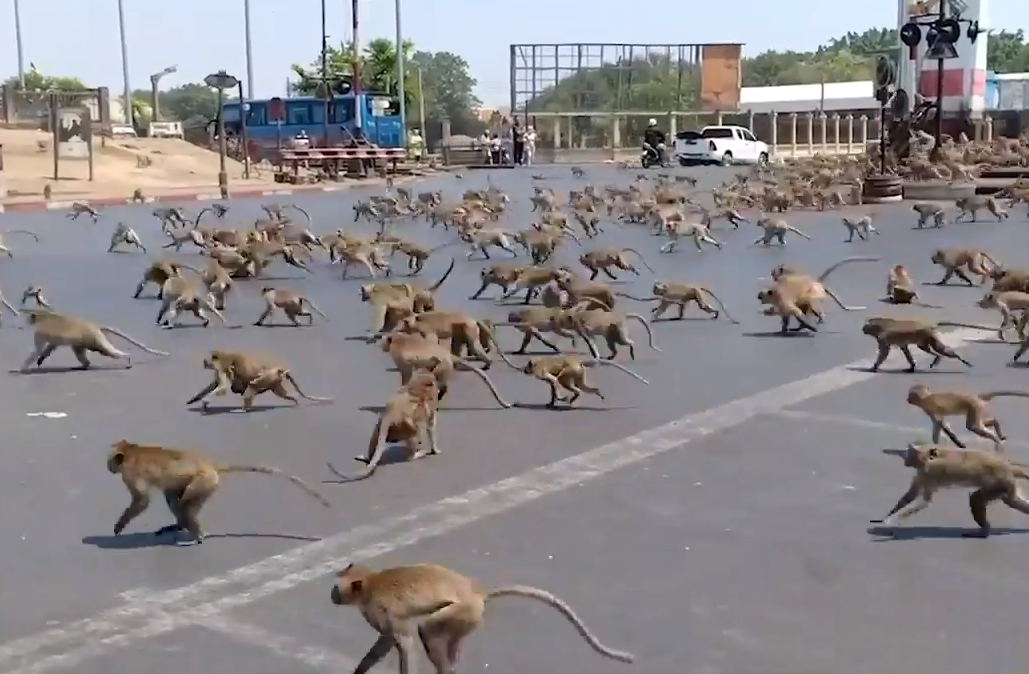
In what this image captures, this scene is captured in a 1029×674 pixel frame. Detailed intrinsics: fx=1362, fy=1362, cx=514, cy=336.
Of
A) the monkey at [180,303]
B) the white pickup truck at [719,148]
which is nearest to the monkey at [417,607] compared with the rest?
the monkey at [180,303]

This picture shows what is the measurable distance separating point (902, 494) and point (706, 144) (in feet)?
145

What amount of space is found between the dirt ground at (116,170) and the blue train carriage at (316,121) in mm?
4191

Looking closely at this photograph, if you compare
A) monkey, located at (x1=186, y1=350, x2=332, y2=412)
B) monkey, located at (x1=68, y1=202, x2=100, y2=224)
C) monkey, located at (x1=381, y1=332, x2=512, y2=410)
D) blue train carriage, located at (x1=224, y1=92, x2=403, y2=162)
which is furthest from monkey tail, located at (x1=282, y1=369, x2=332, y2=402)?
blue train carriage, located at (x1=224, y1=92, x2=403, y2=162)

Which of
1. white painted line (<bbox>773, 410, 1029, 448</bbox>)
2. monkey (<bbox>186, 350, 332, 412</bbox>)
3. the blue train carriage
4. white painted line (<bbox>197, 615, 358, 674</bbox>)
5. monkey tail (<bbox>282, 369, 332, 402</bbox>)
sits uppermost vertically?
the blue train carriage

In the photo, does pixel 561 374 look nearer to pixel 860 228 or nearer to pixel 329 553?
pixel 329 553

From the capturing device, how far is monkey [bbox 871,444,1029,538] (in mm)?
5008

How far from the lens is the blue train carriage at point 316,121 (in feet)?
158

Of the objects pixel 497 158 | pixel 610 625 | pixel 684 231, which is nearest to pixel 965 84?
pixel 497 158

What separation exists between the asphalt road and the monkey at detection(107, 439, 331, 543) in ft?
0.52

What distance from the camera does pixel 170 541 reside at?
5.06 meters

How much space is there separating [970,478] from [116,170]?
3499cm

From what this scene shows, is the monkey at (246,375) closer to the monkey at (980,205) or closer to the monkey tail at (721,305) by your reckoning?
the monkey tail at (721,305)

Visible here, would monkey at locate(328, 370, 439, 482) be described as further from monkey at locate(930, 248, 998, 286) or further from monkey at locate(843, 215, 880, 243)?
monkey at locate(843, 215, 880, 243)

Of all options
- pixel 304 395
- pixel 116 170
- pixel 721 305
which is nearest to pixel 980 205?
pixel 721 305
